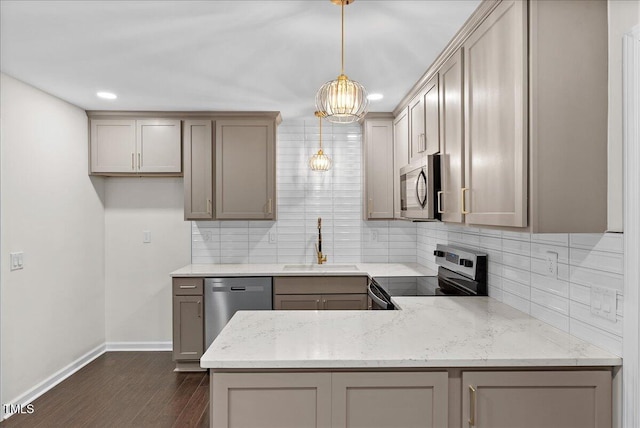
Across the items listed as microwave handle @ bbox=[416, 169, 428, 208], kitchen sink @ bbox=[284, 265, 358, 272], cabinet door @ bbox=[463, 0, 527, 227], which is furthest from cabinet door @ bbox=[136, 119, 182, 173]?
cabinet door @ bbox=[463, 0, 527, 227]

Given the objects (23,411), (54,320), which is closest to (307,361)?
(23,411)

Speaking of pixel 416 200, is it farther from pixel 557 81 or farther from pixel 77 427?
pixel 77 427

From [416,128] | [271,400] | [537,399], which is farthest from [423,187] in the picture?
[271,400]

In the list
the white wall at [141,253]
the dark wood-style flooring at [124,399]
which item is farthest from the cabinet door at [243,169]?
the dark wood-style flooring at [124,399]

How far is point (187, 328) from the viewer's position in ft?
11.4

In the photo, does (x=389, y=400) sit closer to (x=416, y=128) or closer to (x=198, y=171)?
(x=416, y=128)

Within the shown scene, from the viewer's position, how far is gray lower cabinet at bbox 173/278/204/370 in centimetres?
346

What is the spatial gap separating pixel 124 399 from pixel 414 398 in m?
2.47

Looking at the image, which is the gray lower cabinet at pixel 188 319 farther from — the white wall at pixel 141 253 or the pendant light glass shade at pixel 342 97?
the pendant light glass shade at pixel 342 97

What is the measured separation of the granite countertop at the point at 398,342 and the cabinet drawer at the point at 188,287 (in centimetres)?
157

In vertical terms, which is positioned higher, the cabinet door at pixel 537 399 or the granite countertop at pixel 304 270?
the granite countertop at pixel 304 270

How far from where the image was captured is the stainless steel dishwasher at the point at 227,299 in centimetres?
346

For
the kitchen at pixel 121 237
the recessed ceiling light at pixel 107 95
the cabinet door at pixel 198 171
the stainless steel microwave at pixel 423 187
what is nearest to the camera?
the stainless steel microwave at pixel 423 187

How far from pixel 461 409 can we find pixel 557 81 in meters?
1.22
